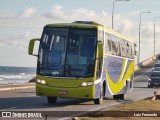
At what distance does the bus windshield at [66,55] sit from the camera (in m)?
22.7

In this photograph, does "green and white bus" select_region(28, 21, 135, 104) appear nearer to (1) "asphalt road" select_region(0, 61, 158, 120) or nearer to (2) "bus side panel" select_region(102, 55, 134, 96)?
(1) "asphalt road" select_region(0, 61, 158, 120)

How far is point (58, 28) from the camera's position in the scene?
23359 millimetres

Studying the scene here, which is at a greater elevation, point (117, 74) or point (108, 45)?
point (108, 45)

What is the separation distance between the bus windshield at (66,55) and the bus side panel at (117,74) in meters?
1.91

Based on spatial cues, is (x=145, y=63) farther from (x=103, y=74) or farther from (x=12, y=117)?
(x=12, y=117)

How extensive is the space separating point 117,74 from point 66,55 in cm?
624

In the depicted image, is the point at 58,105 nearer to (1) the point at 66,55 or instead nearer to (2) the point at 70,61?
(2) the point at 70,61

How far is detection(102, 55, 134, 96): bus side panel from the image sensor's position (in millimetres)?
25672

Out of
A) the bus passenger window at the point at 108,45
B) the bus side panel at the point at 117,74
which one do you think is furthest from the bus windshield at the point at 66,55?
the bus passenger window at the point at 108,45

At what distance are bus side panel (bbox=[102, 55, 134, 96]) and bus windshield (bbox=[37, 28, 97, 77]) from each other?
191 centimetres

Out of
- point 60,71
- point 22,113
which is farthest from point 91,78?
point 22,113

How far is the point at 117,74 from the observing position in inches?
1119

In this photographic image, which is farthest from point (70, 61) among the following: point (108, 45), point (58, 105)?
point (108, 45)

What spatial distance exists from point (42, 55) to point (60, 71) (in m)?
1.00
